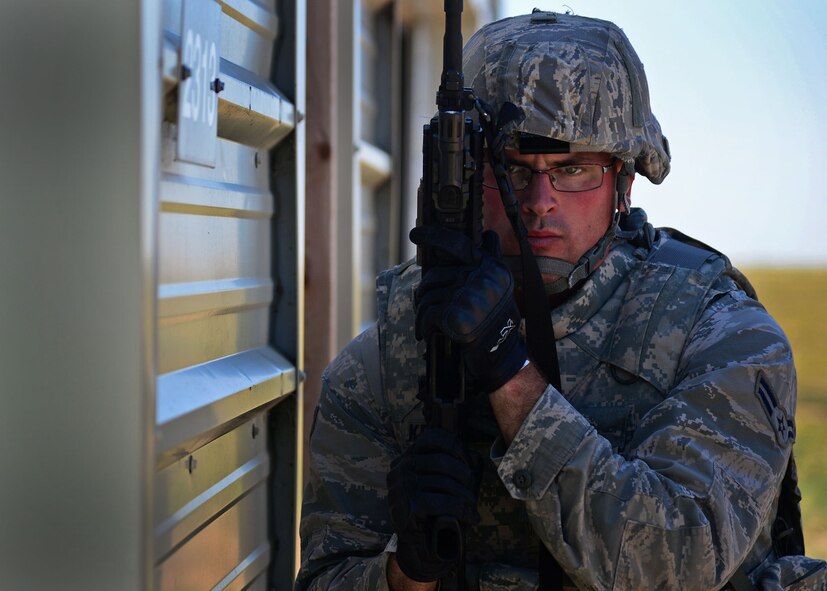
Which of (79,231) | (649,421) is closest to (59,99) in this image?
(79,231)

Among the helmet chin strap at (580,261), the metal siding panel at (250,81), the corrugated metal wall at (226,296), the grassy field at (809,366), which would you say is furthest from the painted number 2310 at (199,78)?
the grassy field at (809,366)

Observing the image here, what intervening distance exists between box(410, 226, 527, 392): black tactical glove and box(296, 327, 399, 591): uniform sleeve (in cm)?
43

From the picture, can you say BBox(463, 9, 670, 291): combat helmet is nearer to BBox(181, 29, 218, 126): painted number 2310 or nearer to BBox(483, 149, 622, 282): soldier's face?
BBox(483, 149, 622, 282): soldier's face

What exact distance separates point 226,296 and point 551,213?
683 millimetres

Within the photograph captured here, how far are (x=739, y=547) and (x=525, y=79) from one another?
103 centimetres

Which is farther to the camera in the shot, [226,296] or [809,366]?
[809,366]

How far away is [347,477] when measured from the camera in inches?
97.1

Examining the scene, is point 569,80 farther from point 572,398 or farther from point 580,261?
point 572,398

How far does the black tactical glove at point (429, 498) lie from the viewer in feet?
6.66

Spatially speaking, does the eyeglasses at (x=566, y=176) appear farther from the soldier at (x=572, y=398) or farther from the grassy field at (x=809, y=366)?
the grassy field at (x=809, y=366)

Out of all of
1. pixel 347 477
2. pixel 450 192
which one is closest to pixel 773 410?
pixel 450 192

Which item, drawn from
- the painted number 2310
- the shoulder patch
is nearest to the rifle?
the painted number 2310

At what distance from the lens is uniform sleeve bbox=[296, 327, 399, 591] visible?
2.42 m

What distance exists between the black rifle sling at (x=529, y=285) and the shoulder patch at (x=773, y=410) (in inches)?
15.1
